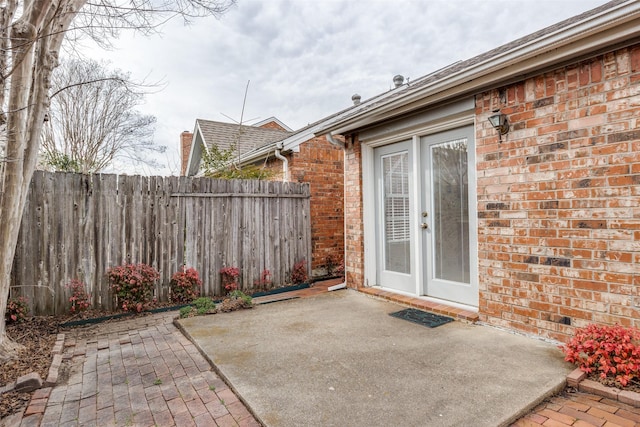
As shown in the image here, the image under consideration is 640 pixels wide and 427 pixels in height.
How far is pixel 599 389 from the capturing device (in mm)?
2365

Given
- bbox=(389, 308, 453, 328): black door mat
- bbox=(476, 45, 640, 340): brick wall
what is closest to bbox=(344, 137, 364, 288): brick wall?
bbox=(389, 308, 453, 328): black door mat

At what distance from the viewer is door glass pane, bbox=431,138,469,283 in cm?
414

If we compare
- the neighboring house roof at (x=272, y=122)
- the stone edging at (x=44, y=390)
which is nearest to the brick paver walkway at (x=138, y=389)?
the stone edging at (x=44, y=390)

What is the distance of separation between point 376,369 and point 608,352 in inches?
67.7

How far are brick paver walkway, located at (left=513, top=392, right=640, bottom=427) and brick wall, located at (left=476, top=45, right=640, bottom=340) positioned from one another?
0.87 meters

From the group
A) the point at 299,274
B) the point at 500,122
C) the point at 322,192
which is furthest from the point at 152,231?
the point at 500,122

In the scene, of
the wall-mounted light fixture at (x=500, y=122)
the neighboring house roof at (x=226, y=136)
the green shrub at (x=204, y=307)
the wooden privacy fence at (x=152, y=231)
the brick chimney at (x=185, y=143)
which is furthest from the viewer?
the brick chimney at (x=185, y=143)

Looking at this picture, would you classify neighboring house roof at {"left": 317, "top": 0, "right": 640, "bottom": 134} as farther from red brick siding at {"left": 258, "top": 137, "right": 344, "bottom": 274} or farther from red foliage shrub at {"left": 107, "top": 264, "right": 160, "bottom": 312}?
red foliage shrub at {"left": 107, "top": 264, "right": 160, "bottom": 312}

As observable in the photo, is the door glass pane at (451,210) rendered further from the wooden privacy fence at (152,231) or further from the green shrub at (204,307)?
the green shrub at (204,307)

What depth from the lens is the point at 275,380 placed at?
2.59m

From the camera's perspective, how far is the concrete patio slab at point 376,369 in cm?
214

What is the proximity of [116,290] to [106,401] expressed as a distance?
2.54 metres

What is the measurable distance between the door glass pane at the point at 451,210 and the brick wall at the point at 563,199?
34cm

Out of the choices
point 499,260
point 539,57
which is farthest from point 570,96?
point 499,260
